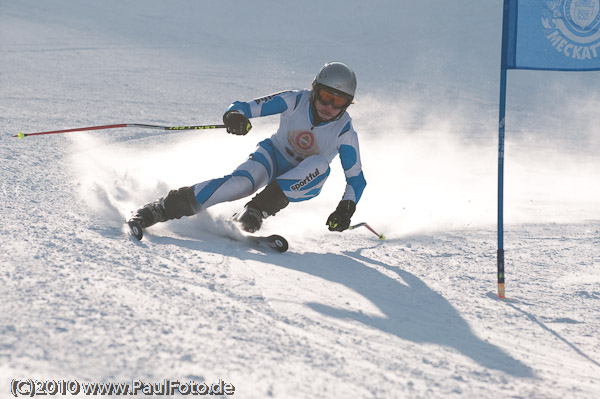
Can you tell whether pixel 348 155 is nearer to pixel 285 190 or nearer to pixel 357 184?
pixel 357 184

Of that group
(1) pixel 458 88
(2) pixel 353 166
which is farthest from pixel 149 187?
(1) pixel 458 88

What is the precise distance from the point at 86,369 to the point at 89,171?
11.8 ft

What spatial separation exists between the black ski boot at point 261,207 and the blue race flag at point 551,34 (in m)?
1.68

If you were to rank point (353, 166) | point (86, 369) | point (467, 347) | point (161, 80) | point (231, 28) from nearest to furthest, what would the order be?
point (86, 369), point (467, 347), point (353, 166), point (161, 80), point (231, 28)

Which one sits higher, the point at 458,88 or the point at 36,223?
the point at 458,88

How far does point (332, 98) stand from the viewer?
4.18m

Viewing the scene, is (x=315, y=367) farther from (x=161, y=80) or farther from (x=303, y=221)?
(x=161, y=80)

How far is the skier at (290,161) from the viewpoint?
4027 mm

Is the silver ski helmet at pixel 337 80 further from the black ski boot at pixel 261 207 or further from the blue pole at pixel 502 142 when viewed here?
the blue pole at pixel 502 142

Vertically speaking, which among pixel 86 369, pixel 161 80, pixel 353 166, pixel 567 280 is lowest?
pixel 86 369

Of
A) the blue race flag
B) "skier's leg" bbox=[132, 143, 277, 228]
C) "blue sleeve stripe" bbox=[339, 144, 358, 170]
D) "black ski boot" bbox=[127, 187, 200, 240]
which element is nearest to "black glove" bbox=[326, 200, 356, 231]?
"blue sleeve stripe" bbox=[339, 144, 358, 170]

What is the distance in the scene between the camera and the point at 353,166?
4.39 metres

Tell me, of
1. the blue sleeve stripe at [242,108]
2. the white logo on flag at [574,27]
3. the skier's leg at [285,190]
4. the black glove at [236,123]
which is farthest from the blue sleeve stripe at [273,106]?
the white logo on flag at [574,27]

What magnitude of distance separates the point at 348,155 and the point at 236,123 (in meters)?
0.83
